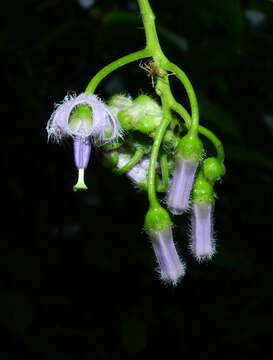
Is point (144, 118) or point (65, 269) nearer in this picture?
point (144, 118)

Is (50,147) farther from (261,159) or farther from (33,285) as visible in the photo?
(261,159)

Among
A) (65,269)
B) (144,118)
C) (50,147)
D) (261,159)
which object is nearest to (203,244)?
(144,118)

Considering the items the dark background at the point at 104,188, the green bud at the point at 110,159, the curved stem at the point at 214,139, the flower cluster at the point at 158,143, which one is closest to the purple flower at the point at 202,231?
the flower cluster at the point at 158,143

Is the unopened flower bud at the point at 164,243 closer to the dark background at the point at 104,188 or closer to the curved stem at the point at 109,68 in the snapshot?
the curved stem at the point at 109,68

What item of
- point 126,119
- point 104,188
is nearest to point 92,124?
point 126,119

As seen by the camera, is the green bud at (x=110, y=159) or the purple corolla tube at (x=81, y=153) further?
the green bud at (x=110, y=159)

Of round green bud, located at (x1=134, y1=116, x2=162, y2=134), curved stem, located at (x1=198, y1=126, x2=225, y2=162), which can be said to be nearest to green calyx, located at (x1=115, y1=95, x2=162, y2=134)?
round green bud, located at (x1=134, y1=116, x2=162, y2=134)
